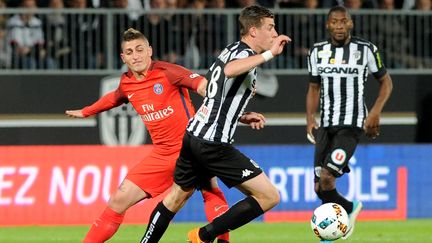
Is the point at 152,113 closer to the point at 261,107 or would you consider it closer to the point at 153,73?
the point at 153,73

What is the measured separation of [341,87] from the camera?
12492 mm

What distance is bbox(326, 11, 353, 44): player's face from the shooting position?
12.1 metres

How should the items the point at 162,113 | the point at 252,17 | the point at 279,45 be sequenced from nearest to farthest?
the point at 279,45
the point at 252,17
the point at 162,113

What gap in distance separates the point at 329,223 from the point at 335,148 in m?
1.46

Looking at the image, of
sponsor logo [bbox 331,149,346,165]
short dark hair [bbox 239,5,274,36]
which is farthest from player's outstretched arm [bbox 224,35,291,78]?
sponsor logo [bbox 331,149,346,165]

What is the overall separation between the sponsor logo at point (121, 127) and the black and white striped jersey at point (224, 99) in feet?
24.8

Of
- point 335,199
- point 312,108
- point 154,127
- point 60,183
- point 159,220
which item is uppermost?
point 154,127

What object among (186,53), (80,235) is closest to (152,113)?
(80,235)

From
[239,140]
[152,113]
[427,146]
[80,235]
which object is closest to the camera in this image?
[152,113]

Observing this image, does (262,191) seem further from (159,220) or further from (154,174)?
(154,174)

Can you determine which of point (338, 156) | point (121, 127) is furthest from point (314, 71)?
point (121, 127)

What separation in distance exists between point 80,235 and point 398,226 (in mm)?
4053

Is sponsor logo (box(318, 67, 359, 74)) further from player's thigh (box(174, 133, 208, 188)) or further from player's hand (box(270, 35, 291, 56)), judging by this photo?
player's hand (box(270, 35, 291, 56))

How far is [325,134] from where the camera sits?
1240 centimetres
